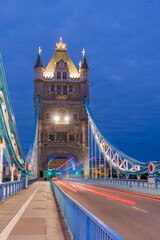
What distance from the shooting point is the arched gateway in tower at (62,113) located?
78.4 metres

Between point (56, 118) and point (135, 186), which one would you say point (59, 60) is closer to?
point (56, 118)

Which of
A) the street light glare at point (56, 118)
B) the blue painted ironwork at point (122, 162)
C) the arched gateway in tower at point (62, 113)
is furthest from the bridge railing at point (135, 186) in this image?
the street light glare at point (56, 118)

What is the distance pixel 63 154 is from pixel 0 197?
62182mm

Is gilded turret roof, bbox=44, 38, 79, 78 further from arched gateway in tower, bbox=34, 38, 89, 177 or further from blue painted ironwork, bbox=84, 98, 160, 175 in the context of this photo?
blue painted ironwork, bbox=84, 98, 160, 175

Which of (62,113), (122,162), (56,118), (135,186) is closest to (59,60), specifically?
(62,113)

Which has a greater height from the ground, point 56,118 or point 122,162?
point 56,118

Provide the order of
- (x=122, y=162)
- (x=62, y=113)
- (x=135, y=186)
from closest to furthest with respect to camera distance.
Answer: (x=135, y=186), (x=122, y=162), (x=62, y=113)

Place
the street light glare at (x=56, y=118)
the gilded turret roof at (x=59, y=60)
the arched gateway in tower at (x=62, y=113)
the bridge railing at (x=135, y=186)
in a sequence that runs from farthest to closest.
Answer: the gilded turret roof at (x=59, y=60)
the street light glare at (x=56, y=118)
the arched gateway in tower at (x=62, y=113)
the bridge railing at (x=135, y=186)

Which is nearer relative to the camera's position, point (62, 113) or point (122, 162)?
point (122, 162)

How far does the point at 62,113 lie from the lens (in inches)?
3231

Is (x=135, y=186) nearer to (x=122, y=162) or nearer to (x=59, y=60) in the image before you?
(x=122, y=162)

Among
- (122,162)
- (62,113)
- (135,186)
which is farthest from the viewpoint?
(62,113)

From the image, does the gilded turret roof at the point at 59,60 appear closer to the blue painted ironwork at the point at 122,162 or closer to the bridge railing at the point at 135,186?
the blue painted ironwork at the point at 122,162

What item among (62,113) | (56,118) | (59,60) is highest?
(59,60)
